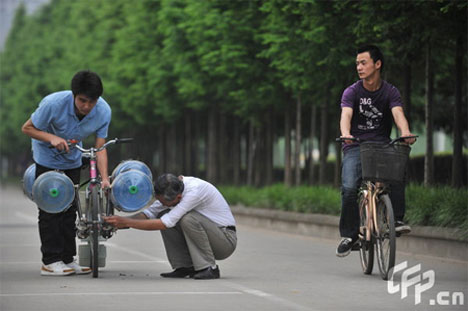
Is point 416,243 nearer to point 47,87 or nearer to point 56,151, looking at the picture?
point 56,151

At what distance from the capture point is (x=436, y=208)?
15.5m

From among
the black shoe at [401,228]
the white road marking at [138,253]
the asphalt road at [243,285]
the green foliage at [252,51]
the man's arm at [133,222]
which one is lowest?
the white road marking at [138,253]

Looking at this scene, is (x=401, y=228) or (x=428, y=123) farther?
(x=428, y=123)

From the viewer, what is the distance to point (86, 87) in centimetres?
1130

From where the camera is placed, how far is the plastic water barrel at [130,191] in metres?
11.3

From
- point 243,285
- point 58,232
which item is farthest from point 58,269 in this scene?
point 243,285

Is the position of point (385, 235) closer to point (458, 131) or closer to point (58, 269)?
point (58, 269)

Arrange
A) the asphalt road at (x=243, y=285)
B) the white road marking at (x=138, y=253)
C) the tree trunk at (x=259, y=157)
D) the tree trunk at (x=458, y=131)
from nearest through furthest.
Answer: the asphalt road at (x=243, y=285), the white road marking at (x=138, y=253), the tree trunk at (x=458, y=131), the tree trunk at (x=259, y=157)

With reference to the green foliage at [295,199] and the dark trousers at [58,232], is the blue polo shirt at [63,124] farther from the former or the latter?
the green foliage at [295,199]

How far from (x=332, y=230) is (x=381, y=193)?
828 centimetres

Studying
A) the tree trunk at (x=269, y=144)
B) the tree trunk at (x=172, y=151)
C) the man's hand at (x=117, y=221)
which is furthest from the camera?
the tree trunk at (x=172, y=151)

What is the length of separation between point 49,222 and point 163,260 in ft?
9.89

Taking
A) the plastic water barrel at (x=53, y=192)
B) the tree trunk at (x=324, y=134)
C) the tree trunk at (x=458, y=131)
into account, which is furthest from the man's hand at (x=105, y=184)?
the tree trunk at (x=324, y=134)

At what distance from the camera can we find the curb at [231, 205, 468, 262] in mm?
14266
